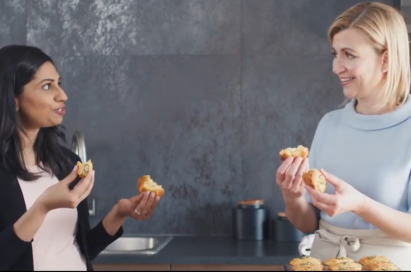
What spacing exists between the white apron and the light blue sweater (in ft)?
0.08

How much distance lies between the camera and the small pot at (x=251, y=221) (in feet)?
11.6

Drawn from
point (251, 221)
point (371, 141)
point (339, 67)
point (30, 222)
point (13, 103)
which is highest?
point (339, 67)

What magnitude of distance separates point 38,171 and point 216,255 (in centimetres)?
119

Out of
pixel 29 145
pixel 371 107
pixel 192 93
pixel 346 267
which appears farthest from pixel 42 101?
pixel 192 93

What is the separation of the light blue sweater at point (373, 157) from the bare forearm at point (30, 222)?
0.83 metres

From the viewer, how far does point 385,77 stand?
1939 mm

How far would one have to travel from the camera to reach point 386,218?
176 cm

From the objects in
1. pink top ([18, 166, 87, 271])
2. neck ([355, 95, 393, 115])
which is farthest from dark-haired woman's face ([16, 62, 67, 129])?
neck ([355, 95, 393, 115])

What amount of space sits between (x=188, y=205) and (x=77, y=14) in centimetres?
124

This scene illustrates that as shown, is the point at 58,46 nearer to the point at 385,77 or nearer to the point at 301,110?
the point at 301,110

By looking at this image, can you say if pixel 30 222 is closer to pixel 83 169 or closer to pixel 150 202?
pixel 83 169

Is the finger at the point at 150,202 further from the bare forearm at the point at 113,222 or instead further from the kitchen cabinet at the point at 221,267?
the kitchen cabinet at the point at 221,267

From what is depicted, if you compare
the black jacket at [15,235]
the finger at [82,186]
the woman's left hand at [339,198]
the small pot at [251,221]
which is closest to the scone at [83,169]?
the finger at [82,186]

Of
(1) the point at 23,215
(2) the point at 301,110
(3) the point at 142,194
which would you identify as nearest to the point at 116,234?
(3) the point at 142,194
